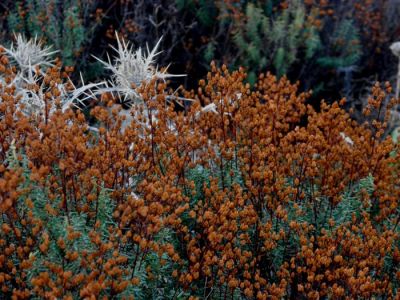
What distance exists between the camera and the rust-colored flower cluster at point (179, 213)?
7.75 feet


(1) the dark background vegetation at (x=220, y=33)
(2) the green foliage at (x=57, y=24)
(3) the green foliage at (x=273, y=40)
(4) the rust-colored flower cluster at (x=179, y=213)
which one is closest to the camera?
(4) the rust-colored flower cluster at (x=179, y=213)

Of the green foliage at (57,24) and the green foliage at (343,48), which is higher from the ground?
the green foliage at (57,24)

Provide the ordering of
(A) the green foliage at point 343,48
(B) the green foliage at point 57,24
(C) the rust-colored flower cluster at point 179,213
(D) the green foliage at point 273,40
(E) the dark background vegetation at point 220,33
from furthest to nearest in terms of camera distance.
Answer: (A) the green foliage at point 343,48
(D) the green foliage at point 273,40
(E) the dark background vegetation at point 220,33
(B) the green foliage at point 57,24
(C) the rust-colored flower cluster at point 179,213

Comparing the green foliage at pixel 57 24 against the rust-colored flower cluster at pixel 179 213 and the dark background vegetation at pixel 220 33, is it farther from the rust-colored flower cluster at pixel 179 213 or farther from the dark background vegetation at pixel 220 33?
the rust-colored flower cluster at pixel 179 213

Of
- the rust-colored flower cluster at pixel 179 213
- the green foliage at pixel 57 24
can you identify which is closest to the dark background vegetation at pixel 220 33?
the green foliage at pixel 57 24

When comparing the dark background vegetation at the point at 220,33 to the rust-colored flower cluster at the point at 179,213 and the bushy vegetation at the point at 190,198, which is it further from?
the rust-colored flower cluster at the point at 179,213

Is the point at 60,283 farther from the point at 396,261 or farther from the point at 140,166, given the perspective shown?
the point at 396,261

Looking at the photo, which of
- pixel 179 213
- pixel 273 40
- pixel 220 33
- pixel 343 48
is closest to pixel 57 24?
pixel 220 33

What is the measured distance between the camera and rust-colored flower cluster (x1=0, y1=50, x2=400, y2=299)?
236cm

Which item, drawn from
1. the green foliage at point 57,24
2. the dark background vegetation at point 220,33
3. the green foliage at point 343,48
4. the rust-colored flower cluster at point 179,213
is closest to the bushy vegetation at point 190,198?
the rust-colored flower cluster at point 179,213

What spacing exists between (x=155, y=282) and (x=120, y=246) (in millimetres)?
251

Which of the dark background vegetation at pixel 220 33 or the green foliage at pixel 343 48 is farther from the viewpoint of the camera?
the green foliage at pixel 343 48

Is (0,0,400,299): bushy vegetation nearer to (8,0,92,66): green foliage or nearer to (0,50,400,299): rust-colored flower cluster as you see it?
(0,50,400,299): rust-colored flower cluster

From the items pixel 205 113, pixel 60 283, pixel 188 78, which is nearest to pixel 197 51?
pixel 188 78
